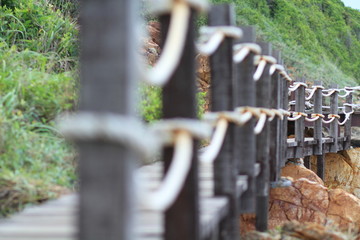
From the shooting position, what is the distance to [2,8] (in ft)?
30.1

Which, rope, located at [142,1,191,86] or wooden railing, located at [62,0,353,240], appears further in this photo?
rope, located at [142,1,191,86]

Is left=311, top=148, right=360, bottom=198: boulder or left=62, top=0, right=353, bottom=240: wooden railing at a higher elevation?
left=62, top=0, right=353, bottom=240: wooden railing

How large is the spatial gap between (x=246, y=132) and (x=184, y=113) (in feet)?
6.91

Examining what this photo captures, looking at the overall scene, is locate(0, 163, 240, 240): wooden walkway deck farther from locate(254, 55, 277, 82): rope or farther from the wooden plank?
the wooden plank

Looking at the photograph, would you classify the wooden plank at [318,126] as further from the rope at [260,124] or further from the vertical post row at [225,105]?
the vertical post row at [225,105]

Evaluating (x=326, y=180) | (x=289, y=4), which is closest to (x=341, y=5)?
(x=289, y=4)

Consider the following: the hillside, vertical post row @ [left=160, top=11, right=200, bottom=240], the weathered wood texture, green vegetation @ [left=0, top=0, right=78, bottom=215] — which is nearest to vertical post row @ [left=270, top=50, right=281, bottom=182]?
the weathered wood texture

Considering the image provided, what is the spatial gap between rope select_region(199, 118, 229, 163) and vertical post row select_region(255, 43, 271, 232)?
5.16ft

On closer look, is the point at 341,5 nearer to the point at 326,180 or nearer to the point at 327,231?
the point at 326,180

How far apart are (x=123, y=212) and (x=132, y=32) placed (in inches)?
17.6

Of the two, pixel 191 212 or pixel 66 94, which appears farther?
pixel 66 94

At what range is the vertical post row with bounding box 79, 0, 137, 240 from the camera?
Answer: 1.56 metres

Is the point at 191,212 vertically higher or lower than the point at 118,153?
lower

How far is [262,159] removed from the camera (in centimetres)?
505
